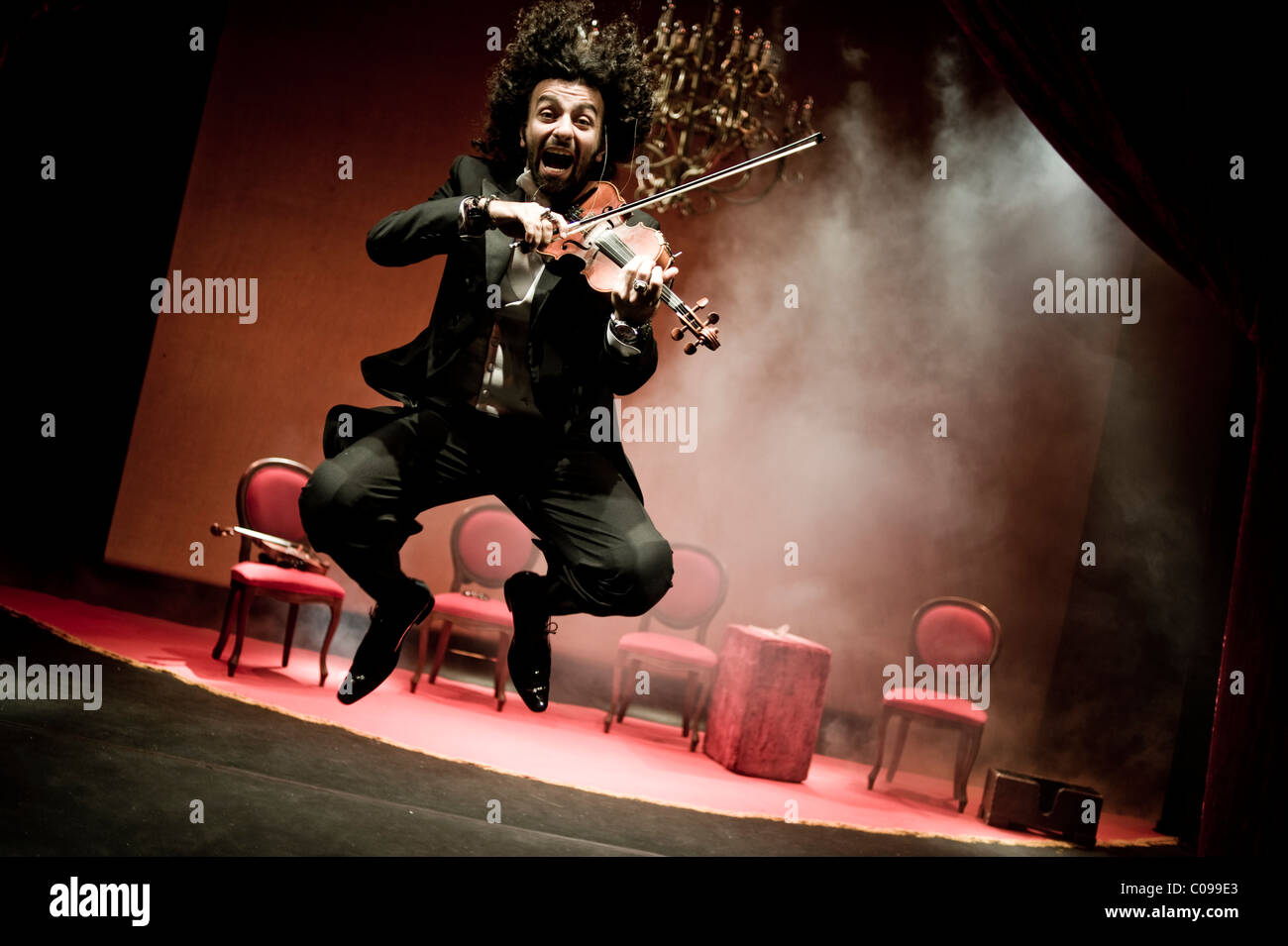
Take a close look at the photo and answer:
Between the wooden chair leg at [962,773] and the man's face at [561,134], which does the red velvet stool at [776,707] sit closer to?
the wooden chair leg at [962,773]

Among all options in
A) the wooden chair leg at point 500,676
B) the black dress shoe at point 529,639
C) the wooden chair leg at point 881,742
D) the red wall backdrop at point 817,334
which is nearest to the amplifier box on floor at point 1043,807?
the wooden chair leg at point 881,742

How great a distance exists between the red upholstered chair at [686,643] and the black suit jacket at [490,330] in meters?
2.85

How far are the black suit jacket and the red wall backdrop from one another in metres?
3.89

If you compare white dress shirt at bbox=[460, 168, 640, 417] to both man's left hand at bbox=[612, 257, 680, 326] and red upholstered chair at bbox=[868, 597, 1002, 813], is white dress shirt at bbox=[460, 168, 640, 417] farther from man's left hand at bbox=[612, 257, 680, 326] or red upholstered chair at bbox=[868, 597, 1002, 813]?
red upholstered chair at bbox=[868, 597, 1002, 813]

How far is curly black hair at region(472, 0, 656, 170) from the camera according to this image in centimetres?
239

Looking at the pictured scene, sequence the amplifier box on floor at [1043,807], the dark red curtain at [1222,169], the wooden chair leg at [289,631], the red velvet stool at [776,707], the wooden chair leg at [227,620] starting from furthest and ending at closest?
the wooden chair leg at [289,631]
the red velvet stool at [776,707]
the wooden chair leg at [227,620]
the amplifier box on floor at [1043,807]
the dark red curtain at [1222,169]

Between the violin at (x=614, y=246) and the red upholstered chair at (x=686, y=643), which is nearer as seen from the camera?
the violin at (x=614, y=246)

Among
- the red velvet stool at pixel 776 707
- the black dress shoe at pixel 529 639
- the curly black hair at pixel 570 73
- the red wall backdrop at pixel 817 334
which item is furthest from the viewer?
the red wall backdrop at pixel 817 334

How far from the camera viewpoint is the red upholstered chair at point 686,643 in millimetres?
5477

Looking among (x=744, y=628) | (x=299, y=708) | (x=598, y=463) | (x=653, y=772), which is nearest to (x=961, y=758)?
(x=744, y=628)

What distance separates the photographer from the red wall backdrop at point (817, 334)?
610 centimetres

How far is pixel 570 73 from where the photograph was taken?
7.79 feet

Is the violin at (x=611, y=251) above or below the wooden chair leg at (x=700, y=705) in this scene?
above

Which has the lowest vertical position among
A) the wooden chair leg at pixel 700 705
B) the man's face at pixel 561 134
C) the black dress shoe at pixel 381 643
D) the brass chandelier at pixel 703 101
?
the wooden chair leg at pixel 700 705
